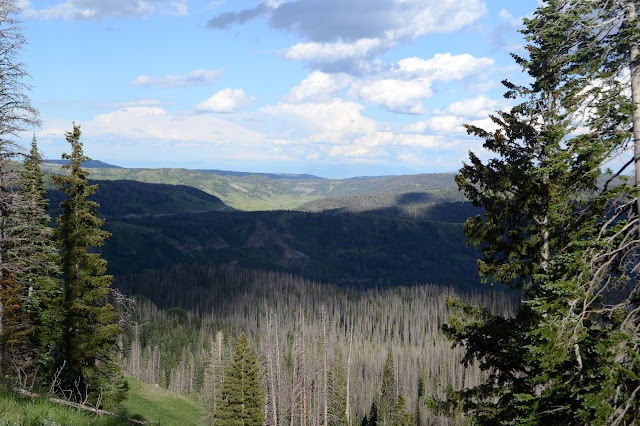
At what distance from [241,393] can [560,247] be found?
136 feet

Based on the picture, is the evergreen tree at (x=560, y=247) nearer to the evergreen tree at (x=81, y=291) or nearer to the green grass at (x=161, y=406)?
the evergreen tree at (x=81, y=291)

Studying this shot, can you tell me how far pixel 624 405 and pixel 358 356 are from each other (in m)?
131

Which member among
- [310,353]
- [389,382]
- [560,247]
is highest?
[560,247]

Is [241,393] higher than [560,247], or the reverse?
[560,247]

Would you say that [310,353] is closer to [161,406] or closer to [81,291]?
[161,406]

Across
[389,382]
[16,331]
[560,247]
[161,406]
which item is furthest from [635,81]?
[389,382]

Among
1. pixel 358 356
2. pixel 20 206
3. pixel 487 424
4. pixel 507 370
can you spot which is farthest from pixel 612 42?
pixel 358 356

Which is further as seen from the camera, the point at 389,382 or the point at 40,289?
the point at 389,382

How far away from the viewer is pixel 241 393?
159 ft

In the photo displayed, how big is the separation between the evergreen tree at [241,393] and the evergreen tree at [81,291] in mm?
19967

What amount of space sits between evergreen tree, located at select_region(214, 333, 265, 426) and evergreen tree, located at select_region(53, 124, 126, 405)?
1997 centimetres

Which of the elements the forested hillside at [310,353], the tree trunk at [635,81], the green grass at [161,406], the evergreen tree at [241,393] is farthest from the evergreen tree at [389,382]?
the tree trunk at [635,81]

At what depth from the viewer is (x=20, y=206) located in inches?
868

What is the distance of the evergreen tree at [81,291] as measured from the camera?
28438 millimetres
